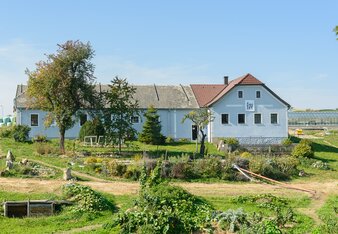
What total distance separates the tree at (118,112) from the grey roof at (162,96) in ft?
37.1

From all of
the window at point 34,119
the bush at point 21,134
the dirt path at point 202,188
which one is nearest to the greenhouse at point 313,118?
the window at point 34,119

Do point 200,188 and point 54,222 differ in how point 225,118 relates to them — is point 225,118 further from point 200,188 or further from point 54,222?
point 54,222

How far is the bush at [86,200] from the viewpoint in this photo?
16.0 m

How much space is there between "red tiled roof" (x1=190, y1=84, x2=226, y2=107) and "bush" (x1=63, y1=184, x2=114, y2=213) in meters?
27.5

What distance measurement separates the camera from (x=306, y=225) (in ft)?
47.4

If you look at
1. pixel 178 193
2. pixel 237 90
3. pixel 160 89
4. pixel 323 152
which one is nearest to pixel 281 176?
pixel 178 193

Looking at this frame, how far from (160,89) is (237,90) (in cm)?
873

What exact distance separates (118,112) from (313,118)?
35.5 m

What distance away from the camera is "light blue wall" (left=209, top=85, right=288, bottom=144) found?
41406 mm

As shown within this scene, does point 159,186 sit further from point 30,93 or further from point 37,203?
point 30,93

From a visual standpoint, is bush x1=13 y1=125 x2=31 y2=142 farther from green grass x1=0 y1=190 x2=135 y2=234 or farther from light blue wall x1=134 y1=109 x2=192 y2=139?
green grass x1=0 y1=190 x2=135 y2=234

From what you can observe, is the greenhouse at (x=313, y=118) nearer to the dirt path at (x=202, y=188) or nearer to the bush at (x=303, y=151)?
the bush at (x=303, y=151)

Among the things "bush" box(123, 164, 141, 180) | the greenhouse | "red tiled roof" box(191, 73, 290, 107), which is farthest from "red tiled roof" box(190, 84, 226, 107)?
"bush" box(123, 164, 141, 180)

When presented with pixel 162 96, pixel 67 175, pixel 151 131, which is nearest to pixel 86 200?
pixel 67 175
